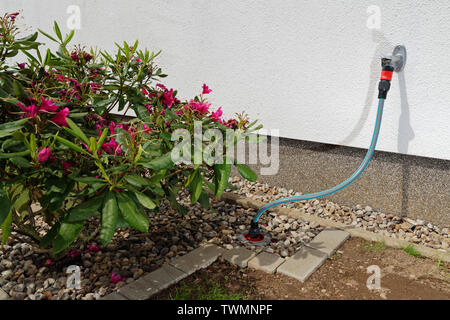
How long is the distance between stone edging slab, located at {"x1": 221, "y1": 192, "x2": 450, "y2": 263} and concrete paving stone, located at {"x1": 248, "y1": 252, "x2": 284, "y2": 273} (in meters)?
0.62

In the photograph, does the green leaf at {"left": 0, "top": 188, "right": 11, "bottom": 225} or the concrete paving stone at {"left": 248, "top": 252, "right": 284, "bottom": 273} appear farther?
the concrete paving stone at {"left": 248, "top": 252, "right": 284, "bottom": 273}

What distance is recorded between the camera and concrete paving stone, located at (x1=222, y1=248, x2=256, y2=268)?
2.14m

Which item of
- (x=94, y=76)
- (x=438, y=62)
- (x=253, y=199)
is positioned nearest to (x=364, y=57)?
(x=438, y=62)

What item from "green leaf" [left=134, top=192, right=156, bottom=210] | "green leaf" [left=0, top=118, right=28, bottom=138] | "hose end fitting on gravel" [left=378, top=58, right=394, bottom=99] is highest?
"hose end fitting on gravel" [left=378, top=58, right=394, bottom=99]

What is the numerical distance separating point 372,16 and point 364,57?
29 centimetres

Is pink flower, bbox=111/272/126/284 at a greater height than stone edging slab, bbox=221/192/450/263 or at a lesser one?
lesser

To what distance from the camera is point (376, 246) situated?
233 cm

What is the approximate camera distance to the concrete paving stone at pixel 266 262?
209 cm

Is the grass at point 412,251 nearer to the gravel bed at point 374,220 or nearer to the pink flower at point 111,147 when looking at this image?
the gravel bed at point 374,220

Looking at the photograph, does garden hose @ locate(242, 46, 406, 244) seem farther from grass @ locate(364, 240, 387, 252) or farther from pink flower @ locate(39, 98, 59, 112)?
pink flower @ locate(39, 98, 59, 112)

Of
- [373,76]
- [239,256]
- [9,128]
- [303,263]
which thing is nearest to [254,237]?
[239,256]

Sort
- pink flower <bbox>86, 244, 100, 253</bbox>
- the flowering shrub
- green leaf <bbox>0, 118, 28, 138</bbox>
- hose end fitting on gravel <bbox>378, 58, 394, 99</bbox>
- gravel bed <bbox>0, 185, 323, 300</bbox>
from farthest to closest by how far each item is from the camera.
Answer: hose end fitting on gravel <bbox>378, 58, 394, 99</bbox>
pink flower <bbox>86, 244, 100, 253</bbox>
gravel bed <bbox>0, 185, 323, 300</bbox>
the flowering shrub
green leaf <bbox>0, 118, 28, 138</bbox>

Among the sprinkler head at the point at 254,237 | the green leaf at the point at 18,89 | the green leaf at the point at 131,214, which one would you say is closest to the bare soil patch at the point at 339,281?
the sprinkler head at the point at 254,237

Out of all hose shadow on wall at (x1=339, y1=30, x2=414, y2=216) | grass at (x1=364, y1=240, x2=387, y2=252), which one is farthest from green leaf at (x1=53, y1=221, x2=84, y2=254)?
hose shadow on wall at (x1=339, y1=30, x2=414, y2=216)
